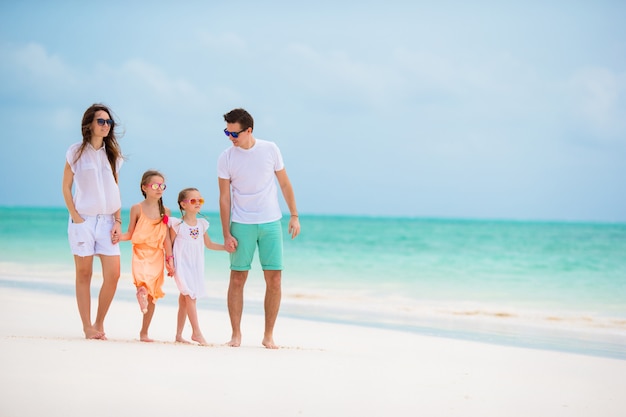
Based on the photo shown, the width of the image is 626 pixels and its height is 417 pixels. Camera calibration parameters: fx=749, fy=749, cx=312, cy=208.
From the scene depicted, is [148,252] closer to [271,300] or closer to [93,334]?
[93,334]

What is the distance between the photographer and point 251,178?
192 inches

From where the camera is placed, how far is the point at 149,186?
4.88m

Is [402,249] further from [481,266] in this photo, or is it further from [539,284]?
[539,284]

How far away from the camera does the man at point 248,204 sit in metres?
4.87

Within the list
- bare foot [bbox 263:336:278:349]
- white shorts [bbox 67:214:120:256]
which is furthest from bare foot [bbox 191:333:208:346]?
white shorts [bbox 67:214:120:256]

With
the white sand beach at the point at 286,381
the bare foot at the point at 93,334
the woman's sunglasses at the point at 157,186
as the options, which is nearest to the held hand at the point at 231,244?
the woman's sunglasses at the point at 157,186

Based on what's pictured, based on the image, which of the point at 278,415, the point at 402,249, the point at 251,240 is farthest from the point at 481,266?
the point at 278,415

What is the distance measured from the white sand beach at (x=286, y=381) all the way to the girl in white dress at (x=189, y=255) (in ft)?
1.13

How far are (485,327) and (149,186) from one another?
423 cm

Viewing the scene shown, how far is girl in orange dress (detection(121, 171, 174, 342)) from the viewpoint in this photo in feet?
16.0

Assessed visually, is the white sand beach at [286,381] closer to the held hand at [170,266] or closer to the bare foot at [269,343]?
the bare foot at [269,343]

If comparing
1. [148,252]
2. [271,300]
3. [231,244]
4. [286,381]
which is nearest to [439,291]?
[271,300]

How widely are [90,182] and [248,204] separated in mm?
1009

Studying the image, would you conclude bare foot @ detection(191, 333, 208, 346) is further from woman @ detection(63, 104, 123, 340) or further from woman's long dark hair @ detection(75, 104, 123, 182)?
woman's long dark hair @ detection(75, 104, 123, 182)
